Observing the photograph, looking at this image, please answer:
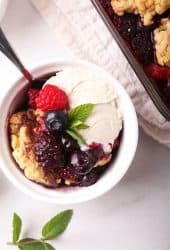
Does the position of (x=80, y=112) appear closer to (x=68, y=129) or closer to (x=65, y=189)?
(x=68, y=129)

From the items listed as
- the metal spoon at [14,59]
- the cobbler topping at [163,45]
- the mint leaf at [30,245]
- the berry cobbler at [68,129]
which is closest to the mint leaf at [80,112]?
the berry cobbler at [68,129]

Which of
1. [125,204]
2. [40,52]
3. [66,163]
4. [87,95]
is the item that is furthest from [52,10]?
[125,204]

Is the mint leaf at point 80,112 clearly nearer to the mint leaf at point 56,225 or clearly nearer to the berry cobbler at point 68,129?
the berry cobbler at point 68,129

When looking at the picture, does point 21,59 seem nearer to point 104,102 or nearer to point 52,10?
point 52,10

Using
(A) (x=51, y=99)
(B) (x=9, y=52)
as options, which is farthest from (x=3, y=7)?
(A) (x=51, y=99)

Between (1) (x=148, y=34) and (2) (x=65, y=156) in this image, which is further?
(1) (x=148, y=34)

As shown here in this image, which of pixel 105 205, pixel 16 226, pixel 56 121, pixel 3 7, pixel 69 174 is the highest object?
pixel 3 7

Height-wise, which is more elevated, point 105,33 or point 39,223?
point 105,33
